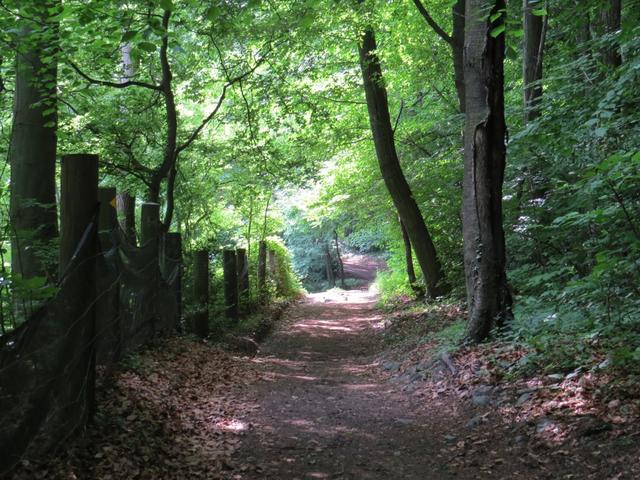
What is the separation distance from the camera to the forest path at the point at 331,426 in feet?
14.3

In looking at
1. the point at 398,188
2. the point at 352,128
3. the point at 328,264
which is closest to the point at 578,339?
the point at 398,188

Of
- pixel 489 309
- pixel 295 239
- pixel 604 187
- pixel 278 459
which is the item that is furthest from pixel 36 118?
pixel 295 239

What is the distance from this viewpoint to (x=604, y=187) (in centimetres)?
542

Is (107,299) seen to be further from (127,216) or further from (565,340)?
(565,340)

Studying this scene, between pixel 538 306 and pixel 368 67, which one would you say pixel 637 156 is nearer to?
pixel 538 306

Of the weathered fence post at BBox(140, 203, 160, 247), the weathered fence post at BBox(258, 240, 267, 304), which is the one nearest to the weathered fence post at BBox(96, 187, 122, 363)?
the weathered fence post at BBox(140, 203, 160, 247)

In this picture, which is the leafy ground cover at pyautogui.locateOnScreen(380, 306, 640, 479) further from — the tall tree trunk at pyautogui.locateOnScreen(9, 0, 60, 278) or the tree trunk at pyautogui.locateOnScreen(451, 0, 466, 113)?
the tree trunk at pyautogui.locateOnScreen(451, 0, 466, 113)

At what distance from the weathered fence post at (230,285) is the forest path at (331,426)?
50.3 inches

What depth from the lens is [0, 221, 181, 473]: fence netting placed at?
10.8 ft

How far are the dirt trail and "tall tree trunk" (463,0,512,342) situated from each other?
1.69 m

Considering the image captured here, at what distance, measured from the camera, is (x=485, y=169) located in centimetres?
700

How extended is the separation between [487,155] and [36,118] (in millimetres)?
6067

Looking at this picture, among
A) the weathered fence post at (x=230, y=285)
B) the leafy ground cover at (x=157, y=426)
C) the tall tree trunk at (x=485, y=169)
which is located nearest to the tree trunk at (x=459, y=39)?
the tall tree trunk at (x=485, y=169)

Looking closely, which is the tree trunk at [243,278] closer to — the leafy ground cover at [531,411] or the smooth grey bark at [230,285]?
the smooth grey bark at [230,285]
